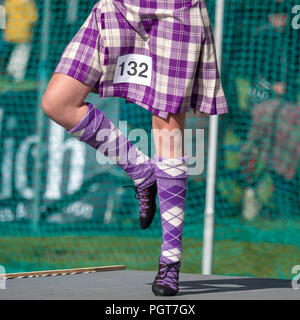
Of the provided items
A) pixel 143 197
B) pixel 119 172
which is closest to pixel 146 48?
pixel 143 197

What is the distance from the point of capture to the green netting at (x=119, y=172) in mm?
6453

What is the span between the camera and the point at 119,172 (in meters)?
7.03

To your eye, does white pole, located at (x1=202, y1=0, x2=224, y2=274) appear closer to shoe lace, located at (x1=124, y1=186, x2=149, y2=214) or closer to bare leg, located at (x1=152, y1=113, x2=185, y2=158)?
shoe lace, located at (x1=124, y1=186, x2=149, y2=214)

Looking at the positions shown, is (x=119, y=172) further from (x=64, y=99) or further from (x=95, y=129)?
(x=64, y=99)

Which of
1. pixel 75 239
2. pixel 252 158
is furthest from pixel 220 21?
pixel 75 239

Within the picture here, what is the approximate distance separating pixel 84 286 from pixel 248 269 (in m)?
3.63

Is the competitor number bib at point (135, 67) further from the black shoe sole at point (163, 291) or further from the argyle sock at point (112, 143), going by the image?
the black shoe sole at point (163, 291)

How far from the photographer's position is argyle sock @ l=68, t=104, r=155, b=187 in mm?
2418

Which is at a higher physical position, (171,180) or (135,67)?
(135,67)

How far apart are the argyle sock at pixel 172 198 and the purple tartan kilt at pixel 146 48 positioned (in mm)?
174

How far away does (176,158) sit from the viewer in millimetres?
2412

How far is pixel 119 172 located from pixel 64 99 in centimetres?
471

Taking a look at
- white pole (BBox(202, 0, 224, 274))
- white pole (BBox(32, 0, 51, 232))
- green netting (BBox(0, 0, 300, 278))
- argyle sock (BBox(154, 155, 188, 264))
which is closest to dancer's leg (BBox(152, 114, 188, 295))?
argyle sock (BBox(154, 155, 188, 264))

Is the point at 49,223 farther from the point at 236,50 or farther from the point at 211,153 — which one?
the point at 211,153
